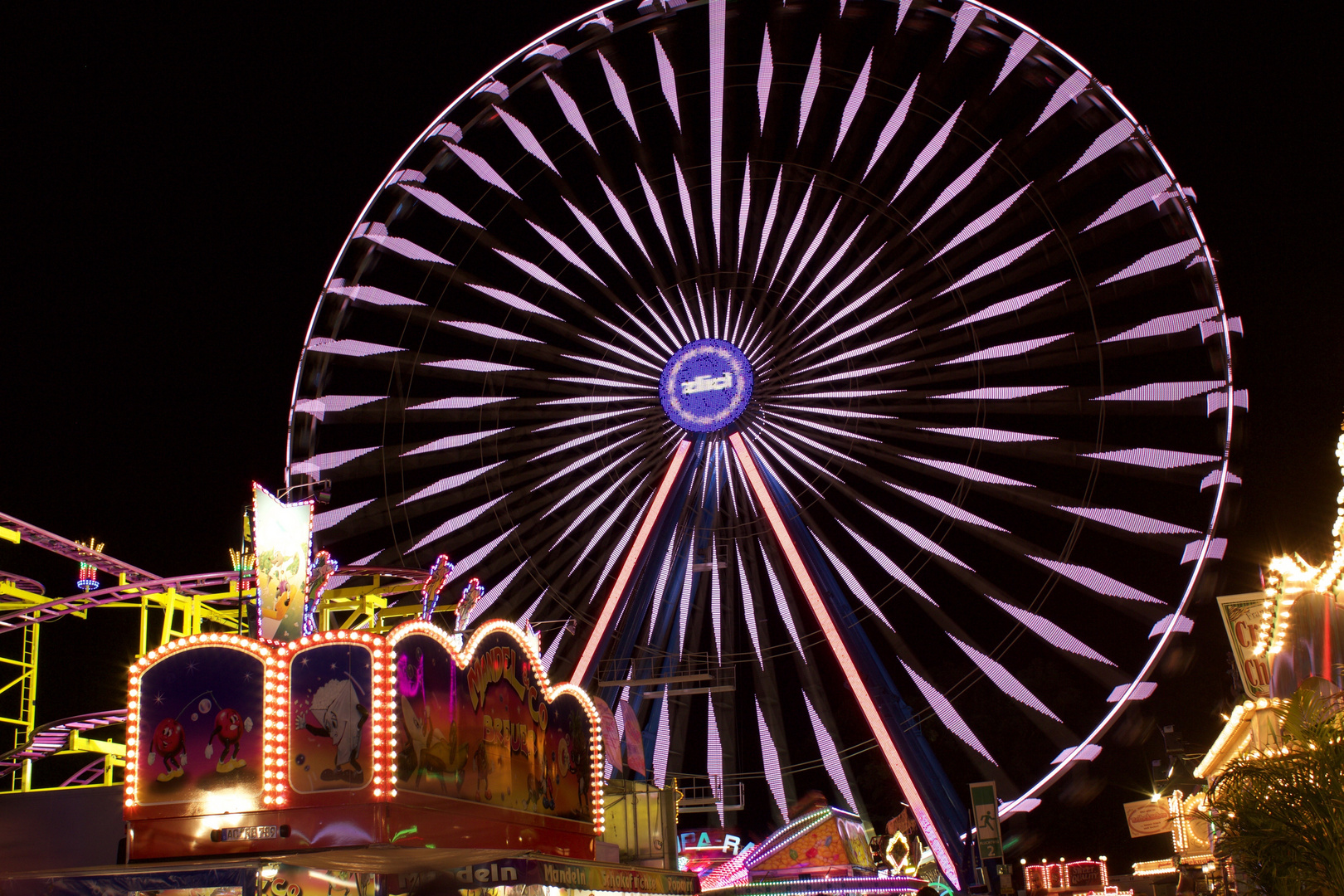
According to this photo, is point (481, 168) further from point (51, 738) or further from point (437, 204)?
point (51, 738)

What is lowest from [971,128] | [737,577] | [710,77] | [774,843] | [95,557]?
[774,843]

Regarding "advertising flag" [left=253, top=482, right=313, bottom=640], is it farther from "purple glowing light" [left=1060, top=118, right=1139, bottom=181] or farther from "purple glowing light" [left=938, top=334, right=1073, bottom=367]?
"purple glowing light" [left=1060, top=118, right=1139, bottom=181]

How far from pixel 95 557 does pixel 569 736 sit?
9.40 m

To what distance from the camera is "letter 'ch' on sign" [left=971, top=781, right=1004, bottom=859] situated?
14.2 m

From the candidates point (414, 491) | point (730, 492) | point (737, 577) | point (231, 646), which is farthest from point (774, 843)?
point (231, 646)

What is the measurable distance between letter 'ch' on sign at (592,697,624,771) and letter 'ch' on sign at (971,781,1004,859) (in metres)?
5.32

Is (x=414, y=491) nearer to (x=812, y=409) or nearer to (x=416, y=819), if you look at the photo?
(x=812, y=409)

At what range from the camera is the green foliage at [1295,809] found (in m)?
10.1

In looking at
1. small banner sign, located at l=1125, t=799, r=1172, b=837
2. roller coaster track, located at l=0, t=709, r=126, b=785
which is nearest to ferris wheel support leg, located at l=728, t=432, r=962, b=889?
roller coaster track, located at l=0, t=709, r=126, b=785

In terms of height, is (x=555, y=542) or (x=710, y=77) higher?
(x=710, y=77)

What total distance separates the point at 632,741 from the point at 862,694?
4163mm

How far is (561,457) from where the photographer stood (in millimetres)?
19484

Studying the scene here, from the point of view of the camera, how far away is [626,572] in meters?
18.0

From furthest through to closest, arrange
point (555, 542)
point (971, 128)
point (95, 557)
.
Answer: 1. point (95, 557)
2. point (555, 542)
3. point (971, 128)
